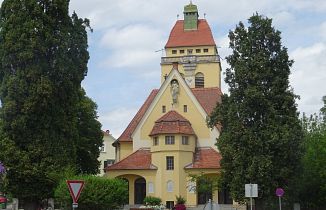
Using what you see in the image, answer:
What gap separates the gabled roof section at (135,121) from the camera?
6631 centimetres

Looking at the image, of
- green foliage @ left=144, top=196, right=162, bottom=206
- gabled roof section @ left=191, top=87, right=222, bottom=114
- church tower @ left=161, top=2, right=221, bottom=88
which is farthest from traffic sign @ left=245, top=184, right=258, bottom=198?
church tower @ left=161, top=2, right=221, bottom=88

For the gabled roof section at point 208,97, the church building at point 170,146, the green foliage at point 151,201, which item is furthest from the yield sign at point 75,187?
the gabled roof section at point 208,97

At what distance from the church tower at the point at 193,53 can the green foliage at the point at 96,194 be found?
145 ft

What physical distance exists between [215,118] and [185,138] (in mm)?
16769

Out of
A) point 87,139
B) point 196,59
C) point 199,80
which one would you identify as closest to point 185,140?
point 87,139

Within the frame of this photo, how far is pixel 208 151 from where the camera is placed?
61.3 m

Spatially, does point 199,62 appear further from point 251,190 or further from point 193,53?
A: point 251,190

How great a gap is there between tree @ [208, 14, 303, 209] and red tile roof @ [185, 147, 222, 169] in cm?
1476

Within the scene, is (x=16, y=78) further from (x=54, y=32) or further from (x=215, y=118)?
(x=215, y=118)

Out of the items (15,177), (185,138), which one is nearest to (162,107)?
(185,138)

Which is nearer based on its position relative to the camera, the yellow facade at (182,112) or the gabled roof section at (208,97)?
the yellow facade at (182,112)

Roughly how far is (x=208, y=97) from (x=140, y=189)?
47.1 feet

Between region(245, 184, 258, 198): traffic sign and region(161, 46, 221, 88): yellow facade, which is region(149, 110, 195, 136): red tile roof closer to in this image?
region(161, 46, 221, 88): yellow facade

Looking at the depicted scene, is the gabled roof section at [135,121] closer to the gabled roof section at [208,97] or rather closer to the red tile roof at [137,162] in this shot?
the red tile roof at [137,162]
